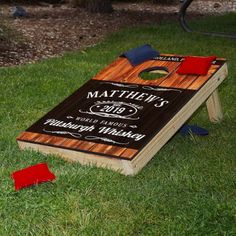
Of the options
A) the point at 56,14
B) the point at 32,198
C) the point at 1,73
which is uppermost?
the point at 32,198

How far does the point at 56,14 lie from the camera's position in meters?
13.4

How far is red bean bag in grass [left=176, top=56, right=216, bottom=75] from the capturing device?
5.32 meters

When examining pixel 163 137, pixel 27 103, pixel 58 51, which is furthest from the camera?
pixel 58 51

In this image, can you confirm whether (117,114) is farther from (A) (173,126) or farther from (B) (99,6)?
(B) (99,6)

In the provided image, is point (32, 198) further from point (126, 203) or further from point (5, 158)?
point (5, 158)

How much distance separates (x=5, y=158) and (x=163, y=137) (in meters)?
1.38

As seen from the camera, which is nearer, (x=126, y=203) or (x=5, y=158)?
(x=126, y=203)

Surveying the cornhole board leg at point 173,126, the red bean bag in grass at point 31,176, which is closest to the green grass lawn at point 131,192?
the red bean bag in grass at point 31,176

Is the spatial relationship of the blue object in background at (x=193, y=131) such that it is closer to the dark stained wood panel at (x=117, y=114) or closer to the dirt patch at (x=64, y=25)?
the dark stained wood panel at (x=117, y=114)

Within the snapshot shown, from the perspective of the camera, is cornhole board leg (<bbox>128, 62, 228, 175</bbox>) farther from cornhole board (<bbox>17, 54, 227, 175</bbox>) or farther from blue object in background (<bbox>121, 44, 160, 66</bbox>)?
A: blue object in background (<bbox>121, 44, 160, 66</bbox>)

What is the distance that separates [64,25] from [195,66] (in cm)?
696

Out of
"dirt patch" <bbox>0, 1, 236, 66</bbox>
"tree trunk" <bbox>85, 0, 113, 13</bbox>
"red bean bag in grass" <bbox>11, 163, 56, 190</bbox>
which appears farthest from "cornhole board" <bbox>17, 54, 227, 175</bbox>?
"tree trunk" <bbox>85, 0, 113, 13</bbox>

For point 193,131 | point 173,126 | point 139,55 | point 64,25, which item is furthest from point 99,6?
point 173,126

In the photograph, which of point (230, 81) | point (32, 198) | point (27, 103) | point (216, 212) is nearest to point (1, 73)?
point (27, 103)
